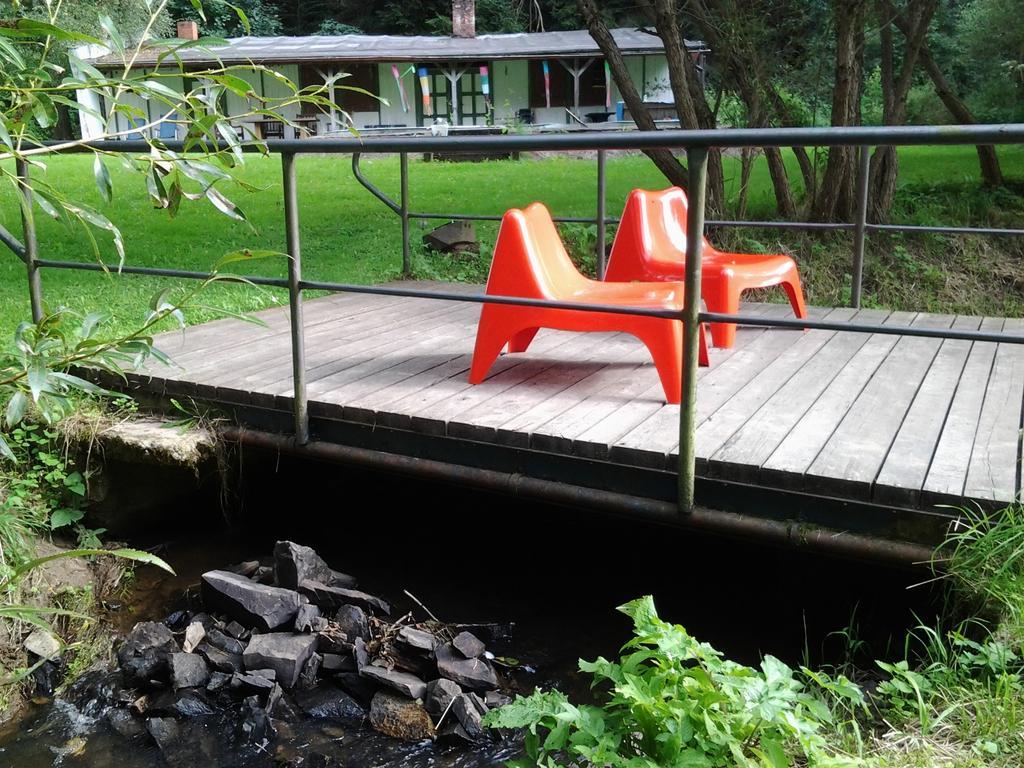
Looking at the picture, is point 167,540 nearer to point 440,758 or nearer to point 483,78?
point 440,758

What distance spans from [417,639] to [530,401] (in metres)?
0.92

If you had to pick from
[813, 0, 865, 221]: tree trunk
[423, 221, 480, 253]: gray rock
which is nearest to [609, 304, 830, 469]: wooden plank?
[423, 221, 480, 253]: gray rock

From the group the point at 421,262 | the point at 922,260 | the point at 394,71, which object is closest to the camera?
the point at 421,262

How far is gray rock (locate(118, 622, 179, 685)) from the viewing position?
3.24 m

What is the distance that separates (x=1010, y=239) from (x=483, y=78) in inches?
850

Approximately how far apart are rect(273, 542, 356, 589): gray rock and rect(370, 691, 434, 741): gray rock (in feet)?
2.20

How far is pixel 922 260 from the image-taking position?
29.3ft

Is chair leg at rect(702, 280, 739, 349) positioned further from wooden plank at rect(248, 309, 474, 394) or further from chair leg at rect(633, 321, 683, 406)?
wooden plank at rect(248, 309, 474, 394)

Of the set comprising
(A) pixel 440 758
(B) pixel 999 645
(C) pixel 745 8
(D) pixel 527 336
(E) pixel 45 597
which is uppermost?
(C) pixel 745 8

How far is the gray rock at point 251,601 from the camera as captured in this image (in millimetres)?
3404

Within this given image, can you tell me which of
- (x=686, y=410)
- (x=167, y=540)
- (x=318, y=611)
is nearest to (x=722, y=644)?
(x=686, y=410)

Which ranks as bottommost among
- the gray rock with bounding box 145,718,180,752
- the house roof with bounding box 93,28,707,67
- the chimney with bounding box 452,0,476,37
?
the gray rock with bounding box 145,718,180,752

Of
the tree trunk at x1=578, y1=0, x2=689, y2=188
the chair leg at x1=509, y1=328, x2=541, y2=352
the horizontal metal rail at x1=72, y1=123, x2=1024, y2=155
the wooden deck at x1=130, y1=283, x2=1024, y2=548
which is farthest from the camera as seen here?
the tree trunk at x1=578, y1=0, x2=689, y2=188

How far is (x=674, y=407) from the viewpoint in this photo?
3.47m
